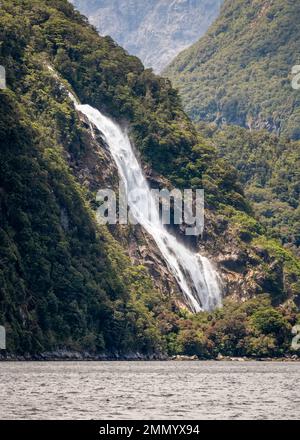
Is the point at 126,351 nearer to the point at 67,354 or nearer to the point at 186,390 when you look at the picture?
the point at 67,354

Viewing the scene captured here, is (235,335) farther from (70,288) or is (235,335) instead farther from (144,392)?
(144,392)

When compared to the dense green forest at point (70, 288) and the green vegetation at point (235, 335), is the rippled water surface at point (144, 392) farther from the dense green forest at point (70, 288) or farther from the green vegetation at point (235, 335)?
the green vegetation at point (235, 335)

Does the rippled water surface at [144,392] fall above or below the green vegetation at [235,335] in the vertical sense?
below

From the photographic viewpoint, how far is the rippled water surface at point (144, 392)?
87.6 metres

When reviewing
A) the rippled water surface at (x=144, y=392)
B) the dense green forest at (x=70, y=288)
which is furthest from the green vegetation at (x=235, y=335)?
the rippled water surface at (x=144, y=392)

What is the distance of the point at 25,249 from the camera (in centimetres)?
17238

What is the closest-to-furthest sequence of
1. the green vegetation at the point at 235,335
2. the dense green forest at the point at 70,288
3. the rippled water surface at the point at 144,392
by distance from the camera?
the rippled water surface at the point at 144,392 → the dense green forest at the point at 70,288 → the green vegetation at the point at 235,335

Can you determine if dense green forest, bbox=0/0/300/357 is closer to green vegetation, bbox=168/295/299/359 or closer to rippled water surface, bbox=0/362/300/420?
green vegetation, bbox=168/295/299/359

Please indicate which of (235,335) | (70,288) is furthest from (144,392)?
(235,335)

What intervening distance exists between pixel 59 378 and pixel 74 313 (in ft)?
167

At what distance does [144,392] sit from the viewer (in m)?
105

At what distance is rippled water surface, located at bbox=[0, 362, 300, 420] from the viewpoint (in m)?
87.6
